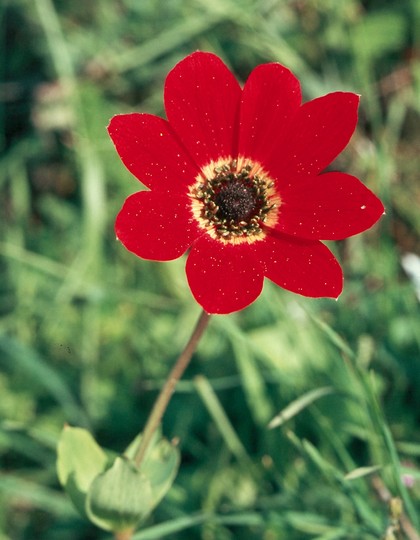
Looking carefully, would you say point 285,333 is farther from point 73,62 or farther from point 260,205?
point 73,62

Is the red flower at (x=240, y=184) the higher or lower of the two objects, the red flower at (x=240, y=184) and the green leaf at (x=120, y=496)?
the higher

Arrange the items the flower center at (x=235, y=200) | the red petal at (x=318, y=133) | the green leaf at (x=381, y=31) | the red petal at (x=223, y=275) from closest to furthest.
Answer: the red petal at (x=223, y=275)
the red petal at (x=318, y=133)
the flower center at (x=235, y=200)
the green leaf at (x=381, y=31)

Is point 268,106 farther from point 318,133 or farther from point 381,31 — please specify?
point 381,31

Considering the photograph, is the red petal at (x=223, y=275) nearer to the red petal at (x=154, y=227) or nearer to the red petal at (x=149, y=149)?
the red petal at (x=154, y=227)

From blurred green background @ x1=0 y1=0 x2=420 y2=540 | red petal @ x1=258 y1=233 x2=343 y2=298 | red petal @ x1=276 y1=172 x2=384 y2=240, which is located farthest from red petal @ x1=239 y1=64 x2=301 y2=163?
blurred green background @ x1=0 y1=0 x2=420 y2=540

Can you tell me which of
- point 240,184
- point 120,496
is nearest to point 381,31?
point 240,184

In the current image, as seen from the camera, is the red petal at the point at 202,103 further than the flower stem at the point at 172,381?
Yes

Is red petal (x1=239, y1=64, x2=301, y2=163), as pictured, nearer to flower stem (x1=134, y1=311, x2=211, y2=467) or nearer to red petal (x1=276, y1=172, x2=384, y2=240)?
red petal (x1=276, y1=172, x2=384, y2=240)

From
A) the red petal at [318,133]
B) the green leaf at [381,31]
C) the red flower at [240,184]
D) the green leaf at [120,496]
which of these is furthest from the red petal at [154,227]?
the green leaf at [381,31]
